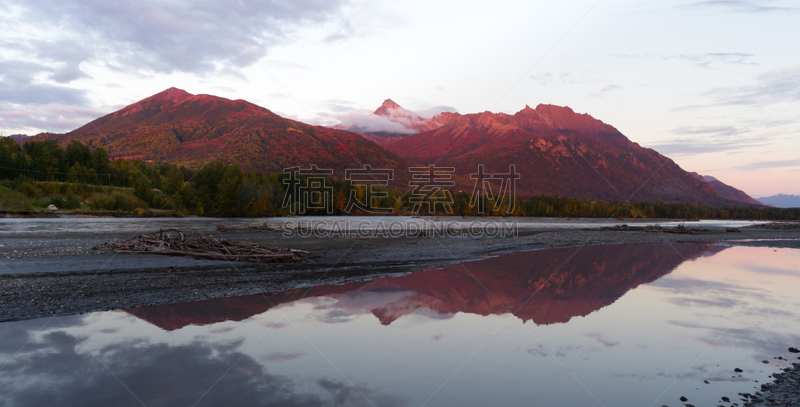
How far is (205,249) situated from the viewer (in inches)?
699

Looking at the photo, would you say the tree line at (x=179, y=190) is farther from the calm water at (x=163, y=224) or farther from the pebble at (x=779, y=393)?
the pebble at (x=779, y=393)

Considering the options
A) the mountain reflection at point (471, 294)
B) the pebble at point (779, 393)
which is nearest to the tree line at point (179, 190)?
the mountain reflection at point (471, 294)

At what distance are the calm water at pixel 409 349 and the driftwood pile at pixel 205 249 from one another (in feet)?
18.7

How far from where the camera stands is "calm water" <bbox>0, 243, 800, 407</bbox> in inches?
212

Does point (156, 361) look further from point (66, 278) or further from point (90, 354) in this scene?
point (66, 278)

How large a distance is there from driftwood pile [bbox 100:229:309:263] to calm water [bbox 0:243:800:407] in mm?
5689

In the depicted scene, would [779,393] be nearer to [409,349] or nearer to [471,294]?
[409,349]

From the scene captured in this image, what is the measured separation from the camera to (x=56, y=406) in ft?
15.5

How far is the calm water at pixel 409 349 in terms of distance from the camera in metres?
5.39

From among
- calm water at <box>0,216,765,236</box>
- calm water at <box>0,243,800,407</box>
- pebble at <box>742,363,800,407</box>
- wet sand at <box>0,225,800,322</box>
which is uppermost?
pebble at <box>742,363,800,407</box>

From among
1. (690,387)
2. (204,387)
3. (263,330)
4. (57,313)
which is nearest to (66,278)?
(57,313)

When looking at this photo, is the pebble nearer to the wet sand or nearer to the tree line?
the wet sand

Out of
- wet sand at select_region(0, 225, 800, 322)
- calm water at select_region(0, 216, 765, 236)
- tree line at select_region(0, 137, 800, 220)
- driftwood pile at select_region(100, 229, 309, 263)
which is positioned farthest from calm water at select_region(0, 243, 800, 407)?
tree line at select_region(0, 137, 800, 220)

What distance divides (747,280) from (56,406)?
22.0 metres
